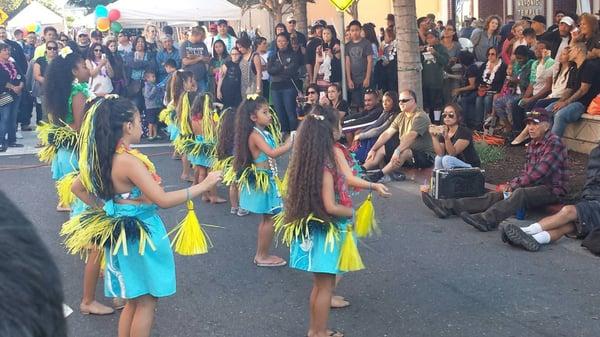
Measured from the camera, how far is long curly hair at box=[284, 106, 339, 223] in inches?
191

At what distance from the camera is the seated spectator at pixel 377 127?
1073 cm

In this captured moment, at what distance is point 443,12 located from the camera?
27109mm

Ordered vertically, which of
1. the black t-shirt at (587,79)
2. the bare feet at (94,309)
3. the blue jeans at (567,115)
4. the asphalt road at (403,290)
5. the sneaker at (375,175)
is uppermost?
the black t-shirt at (587,79)

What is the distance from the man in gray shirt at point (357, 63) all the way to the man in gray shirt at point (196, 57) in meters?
2.88

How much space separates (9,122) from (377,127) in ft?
23.1

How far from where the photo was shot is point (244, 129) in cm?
673

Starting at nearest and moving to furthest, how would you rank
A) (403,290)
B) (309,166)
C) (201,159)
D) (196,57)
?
(309,166)
(403,290)
(201,159)
(196,57)

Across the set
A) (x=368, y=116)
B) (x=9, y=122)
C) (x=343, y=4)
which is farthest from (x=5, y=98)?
(x=368, y=116)

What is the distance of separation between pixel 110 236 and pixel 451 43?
35.9 ft

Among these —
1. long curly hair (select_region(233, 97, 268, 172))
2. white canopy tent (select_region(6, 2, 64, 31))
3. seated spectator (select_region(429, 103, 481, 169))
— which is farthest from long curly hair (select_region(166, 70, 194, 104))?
white canopy tent (select_region(6, 2, 64, 31))

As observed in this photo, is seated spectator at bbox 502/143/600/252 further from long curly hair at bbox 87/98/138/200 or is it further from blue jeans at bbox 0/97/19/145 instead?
blue jeans at bbox 0/97/19/145

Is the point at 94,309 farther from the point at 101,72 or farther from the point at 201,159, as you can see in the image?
the point at 101,72

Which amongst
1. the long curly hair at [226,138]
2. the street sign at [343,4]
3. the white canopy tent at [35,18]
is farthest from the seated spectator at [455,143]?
the white canopy tent at [35,18]

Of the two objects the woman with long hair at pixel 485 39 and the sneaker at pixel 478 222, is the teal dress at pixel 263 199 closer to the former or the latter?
the sneaker at pixel 478 222
